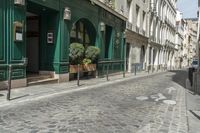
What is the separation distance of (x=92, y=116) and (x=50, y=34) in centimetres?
826

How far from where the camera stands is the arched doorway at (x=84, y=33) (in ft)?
59.5

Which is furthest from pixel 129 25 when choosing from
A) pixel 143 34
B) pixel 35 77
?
pixel 35 77

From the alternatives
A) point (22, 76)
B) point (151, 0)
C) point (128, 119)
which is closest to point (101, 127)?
point (128, 119)

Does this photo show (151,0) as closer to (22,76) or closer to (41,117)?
(22,76)

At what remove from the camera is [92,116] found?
7652 millimetres

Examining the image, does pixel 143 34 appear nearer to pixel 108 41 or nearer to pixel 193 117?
pixel 108 41

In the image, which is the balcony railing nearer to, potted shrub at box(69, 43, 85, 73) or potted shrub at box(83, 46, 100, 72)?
potted shrub at box(83, 46, 100, 72)

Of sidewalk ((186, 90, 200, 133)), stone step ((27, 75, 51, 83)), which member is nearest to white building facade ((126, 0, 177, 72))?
stone step ((27, 75, 51, 83))

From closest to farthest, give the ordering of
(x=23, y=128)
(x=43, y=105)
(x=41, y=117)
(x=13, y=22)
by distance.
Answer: (x=23, y=128), (x=41, y=117), (x=43, y=105), (x=13, y=22)

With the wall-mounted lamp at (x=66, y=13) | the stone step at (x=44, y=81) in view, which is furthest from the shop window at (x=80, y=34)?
the stone step at (x=44, y=81)

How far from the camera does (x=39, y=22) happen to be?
1566cm

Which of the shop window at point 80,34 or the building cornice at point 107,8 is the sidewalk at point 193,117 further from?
the building cornice at point 107,8

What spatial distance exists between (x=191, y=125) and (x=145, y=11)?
28.8m

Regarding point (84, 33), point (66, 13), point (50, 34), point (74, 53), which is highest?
point (66, 13)
